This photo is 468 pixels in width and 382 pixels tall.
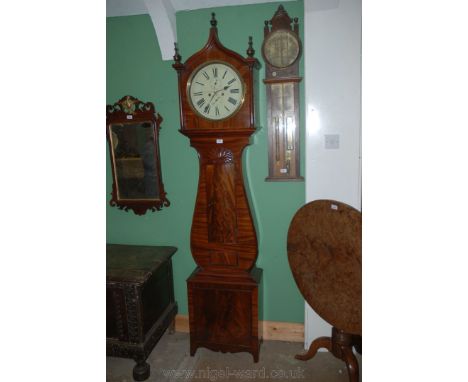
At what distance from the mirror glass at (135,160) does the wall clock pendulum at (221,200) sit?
0.61m

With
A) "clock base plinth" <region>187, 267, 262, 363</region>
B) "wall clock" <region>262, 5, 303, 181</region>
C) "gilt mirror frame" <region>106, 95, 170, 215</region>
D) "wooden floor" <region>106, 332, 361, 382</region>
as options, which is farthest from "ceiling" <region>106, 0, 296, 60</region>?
"wooden floor" <region>106, 332, 361, 382</region>

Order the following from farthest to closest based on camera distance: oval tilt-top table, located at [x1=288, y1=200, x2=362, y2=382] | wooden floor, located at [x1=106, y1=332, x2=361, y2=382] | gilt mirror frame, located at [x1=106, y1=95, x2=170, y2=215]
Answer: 1. gilt mirror frame, located at [x1=106, y1=95, x2=170, y2=215]
2. wooden floor, located at [x1=106, y1=332, x2=361, y2=382]
3. oval tilt-top table, located at [x1=288, y1=200, x2=362, y2=382]

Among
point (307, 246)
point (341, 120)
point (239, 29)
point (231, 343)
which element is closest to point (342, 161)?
point (341, 120)

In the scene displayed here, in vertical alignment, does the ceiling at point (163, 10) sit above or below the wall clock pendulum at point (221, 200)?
above

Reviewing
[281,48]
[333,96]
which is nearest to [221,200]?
[333,96]

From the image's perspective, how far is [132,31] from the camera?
2.61 meters

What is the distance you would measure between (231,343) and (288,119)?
1908 millimetres

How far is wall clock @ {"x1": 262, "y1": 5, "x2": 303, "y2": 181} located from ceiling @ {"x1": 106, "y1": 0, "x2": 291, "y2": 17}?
11.3 inches

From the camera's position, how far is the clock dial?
2303mm

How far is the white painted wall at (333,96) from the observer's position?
2152 millimetres

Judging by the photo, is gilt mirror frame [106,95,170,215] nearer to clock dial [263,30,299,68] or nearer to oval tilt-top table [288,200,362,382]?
clock dial [263,30,299,68]

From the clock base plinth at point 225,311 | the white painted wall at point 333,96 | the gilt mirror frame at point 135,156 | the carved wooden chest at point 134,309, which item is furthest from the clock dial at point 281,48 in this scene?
the carved wooden chest at point 134,309

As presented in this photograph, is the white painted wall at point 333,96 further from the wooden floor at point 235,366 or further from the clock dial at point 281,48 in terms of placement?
the wooden floor at point 235,366
